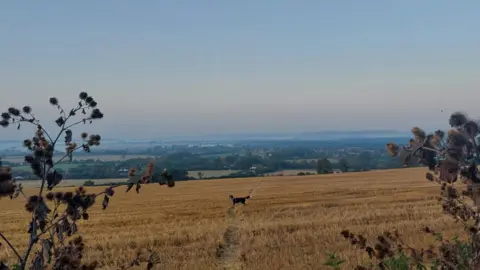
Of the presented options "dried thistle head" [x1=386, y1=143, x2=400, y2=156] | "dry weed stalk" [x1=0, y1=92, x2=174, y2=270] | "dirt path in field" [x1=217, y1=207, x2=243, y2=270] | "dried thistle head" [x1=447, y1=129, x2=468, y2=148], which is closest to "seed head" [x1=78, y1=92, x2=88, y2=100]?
"dry weed stalk" [x1=0, y1=92, x2=174, y2=270]

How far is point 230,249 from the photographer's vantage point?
10.6 metres

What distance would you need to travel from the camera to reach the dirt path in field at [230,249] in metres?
8.55

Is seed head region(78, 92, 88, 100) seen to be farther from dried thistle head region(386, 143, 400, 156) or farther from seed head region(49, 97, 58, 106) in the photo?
dried thistle head region(386, 143, 400, 156)

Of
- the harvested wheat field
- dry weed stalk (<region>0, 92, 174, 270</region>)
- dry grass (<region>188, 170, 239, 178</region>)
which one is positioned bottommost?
dry grass (<region>188, 170, 239, 178</region>)

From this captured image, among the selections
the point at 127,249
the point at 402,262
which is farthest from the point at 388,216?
the point at 402,262

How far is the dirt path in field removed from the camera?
855cm

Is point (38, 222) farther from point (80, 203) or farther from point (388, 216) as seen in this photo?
point (388, 216)

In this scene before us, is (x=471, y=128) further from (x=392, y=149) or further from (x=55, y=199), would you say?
(x=55, y=199)

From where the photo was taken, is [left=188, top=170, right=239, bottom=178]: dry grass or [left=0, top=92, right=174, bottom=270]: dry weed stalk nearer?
[left=0, top=92, right=174, bottom=270]: dry weed stalk

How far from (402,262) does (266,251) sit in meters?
5.83

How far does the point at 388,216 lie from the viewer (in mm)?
14891

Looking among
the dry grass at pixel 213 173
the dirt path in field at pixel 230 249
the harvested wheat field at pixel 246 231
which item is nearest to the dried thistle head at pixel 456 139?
the harvested wheat field at pixel 246 231

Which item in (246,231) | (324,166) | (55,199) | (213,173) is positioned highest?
(55,199)

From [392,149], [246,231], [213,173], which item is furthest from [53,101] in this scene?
[213,173]
